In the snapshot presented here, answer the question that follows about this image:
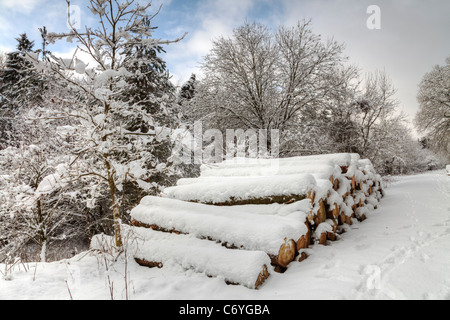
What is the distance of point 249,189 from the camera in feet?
12.3

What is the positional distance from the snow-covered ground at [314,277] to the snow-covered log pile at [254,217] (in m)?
0.17

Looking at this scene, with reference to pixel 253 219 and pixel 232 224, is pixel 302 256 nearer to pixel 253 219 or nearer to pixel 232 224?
pixel 253 219

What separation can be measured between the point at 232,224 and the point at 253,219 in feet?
1.01

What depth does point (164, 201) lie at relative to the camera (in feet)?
13.8

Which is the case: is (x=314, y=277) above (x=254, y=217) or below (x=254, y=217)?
below

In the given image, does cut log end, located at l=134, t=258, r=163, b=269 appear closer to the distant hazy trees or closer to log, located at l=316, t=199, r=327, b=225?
log, located at l=316, t=199, r=327, b=225

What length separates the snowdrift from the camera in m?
2.55

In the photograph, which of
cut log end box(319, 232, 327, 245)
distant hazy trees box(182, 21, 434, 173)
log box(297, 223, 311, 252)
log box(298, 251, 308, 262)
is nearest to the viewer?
log box(298, 251, 308, 262)

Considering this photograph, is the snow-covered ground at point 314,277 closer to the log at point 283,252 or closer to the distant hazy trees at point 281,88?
the log at point 283,252

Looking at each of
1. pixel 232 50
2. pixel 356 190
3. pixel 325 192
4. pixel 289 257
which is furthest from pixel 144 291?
pixel 232 50

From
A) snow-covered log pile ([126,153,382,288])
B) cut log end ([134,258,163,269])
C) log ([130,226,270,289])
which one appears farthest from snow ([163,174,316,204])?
cut log end ([134,258,163,269])

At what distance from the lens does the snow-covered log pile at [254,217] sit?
102 inches

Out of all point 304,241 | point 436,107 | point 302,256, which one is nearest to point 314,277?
point 302,256

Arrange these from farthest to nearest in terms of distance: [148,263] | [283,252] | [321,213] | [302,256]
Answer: [321,213] < [148,263] < [302,256] < [283,252]
